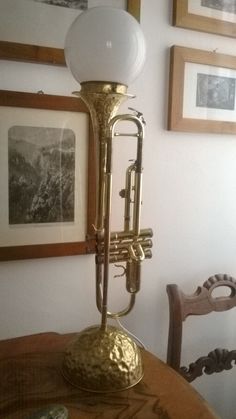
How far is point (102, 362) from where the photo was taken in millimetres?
643

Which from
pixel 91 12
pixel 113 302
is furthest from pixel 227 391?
pixel 91 12

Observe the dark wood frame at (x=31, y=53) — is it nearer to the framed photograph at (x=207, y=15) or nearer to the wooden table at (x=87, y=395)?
the framed photograph at (x=207, y=15)

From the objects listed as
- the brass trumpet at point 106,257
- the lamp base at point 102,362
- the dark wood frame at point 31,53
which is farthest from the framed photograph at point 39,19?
the lamp base at point 102,362

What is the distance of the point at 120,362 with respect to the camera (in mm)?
652

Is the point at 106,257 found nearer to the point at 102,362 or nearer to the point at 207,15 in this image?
the point at 102,362

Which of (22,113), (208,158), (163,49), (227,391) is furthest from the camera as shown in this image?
(227,391)

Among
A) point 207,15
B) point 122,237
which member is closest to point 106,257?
point 122,237

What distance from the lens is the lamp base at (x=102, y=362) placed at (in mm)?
641

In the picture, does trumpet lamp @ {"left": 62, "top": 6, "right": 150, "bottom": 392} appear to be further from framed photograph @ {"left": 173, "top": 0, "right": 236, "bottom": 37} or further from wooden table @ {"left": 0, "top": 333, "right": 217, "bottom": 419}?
framed photograph @ {"left": 173, "top": 0, "right": 236, "bottom": 37}

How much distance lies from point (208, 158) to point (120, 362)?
0.66m

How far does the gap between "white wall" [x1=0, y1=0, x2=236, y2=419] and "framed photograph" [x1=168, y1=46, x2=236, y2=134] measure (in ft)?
0.09

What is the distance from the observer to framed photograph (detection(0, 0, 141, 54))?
83 cm

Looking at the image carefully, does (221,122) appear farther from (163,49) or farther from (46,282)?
(46,282)

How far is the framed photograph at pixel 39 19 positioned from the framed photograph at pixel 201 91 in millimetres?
215
